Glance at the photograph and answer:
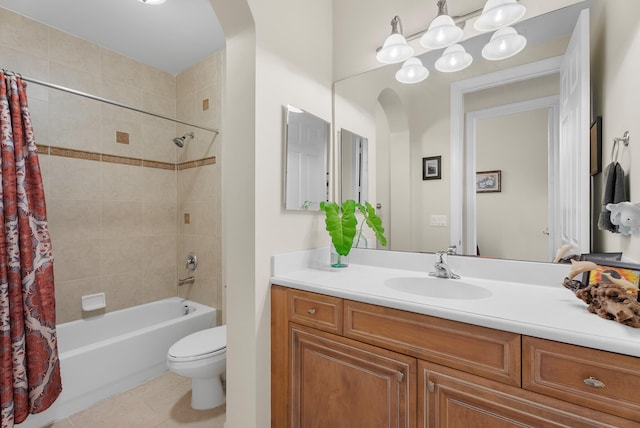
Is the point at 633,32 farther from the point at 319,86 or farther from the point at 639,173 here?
the point at 319,86

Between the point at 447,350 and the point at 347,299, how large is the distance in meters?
0.39

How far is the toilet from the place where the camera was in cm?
163

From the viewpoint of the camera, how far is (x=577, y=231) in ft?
3.74

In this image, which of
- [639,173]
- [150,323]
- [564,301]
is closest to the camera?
[639,173]

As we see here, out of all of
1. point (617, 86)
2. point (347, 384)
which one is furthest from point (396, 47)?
point (347, 384)

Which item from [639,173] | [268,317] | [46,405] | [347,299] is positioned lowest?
[46,405]

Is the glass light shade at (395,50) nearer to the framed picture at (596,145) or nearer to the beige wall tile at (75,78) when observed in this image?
the framed picture at (596,145)

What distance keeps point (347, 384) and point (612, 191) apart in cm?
117

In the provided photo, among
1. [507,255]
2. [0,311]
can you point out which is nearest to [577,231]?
[507,255]

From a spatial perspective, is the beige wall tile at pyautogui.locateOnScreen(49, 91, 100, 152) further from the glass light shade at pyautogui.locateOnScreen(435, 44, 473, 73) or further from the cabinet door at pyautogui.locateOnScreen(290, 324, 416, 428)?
the glass light shade at pyautogui.locateOnScreen(435, 44, 473, 73)

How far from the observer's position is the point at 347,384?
1.12 m

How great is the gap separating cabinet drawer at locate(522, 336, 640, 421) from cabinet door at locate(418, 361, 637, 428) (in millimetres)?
27

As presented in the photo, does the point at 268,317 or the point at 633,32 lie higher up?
the point at 633,32

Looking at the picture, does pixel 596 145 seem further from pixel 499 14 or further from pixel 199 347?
pixel 199 347
